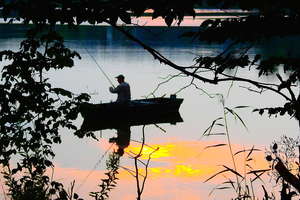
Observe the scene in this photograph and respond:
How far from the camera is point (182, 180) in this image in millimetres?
18469

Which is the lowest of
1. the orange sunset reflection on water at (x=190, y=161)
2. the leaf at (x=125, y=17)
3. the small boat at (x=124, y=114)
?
the orange sunset reflection on water at (x=190, y=161)

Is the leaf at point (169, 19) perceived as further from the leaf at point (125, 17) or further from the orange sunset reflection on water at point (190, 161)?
the orange sunset reflection on water at point (190, 161)

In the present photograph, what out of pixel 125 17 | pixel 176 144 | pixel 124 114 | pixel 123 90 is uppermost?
pixel 125 17

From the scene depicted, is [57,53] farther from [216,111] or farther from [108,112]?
[216,111]

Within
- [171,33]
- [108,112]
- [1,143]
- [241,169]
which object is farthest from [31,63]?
[171,33]

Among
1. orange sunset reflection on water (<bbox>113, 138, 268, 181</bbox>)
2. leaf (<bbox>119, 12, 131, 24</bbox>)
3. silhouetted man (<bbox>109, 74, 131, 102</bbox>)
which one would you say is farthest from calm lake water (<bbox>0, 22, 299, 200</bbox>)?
silhouetted man (<bbox>109, 74, 131, 102</bbox>)

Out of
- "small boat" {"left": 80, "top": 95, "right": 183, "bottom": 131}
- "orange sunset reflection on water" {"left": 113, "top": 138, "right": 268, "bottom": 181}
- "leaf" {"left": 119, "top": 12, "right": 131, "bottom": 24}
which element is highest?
"leaf" {"left": 119, "top": 12, "right": 131, "bottom": 24}

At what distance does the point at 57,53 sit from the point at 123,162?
1334cm

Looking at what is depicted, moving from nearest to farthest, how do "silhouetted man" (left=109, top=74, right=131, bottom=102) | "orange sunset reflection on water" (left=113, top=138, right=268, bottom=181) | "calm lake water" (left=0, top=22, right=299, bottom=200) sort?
"calm lake water" (left=0, top=22, right=299, bottom=200), "orange sunset reflection on water" (left=113, top=138, right=268, bottom=181), "silhouetted man" (left=109, top=74, right=131, bottom=102)

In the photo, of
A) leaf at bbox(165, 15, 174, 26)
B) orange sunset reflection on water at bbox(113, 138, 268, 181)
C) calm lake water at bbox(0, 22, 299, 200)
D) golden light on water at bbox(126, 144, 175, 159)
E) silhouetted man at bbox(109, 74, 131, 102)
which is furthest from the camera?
silhouetted man at bbox(109, 74, 131, 102)

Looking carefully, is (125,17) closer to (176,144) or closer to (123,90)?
(176,144)

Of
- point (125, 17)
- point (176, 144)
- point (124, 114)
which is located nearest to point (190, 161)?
point (176, 144)

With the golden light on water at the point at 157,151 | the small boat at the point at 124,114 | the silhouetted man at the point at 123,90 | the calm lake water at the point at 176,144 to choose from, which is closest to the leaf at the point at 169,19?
the calm lake water at the point at 176,144

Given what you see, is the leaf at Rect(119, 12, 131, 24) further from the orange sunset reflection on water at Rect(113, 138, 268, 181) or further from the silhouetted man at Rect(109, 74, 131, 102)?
the silhouetted man at Rect(109, 74, 131, 102)
